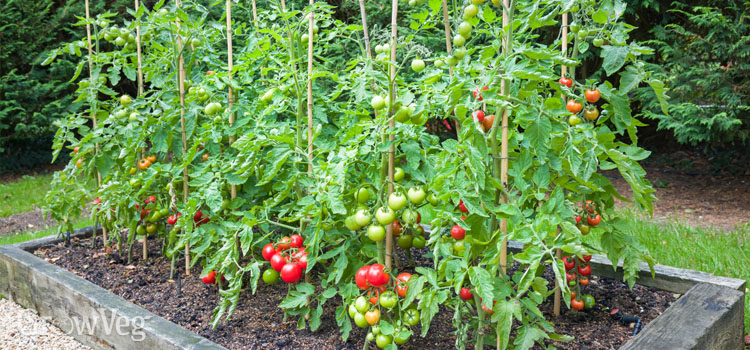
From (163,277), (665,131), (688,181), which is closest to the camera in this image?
(163,277)

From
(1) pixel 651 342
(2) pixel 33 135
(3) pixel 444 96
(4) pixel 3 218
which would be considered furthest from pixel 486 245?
(2) pixel 33 135

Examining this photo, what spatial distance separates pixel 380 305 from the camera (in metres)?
1.84

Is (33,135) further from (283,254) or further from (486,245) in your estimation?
(486,245)

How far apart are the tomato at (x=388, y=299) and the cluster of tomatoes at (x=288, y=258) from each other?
1.19ft

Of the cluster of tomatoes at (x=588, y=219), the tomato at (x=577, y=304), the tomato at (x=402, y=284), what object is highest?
the cluster of tomatoes at (x=588, y=219)

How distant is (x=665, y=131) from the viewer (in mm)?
6621

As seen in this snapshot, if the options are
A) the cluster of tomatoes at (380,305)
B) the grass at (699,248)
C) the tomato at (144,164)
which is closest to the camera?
the cluster of tomatoes at (380,305)

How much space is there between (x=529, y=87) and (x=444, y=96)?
10.1 inches

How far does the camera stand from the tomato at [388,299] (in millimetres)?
1767

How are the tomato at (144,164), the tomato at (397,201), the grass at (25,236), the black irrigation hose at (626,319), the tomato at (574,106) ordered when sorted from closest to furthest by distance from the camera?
the tomato at (397,201) → the tomato at (574,106) → the black irrigation hose at (626,319) → the tomato at (144,164) → the grass at (25,236)

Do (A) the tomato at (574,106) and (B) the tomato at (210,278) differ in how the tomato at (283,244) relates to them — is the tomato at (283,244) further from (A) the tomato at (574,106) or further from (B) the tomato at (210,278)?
(A) the tomato at (574,106)

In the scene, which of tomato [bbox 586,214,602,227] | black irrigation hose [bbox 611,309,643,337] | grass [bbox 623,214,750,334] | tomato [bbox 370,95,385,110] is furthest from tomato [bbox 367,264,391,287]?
grass [bbox 623,214,750,334]

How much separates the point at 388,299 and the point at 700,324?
3.76 ft

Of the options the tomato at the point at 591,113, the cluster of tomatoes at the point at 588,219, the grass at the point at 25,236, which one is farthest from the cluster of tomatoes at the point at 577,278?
the grass at the point at 25,236
